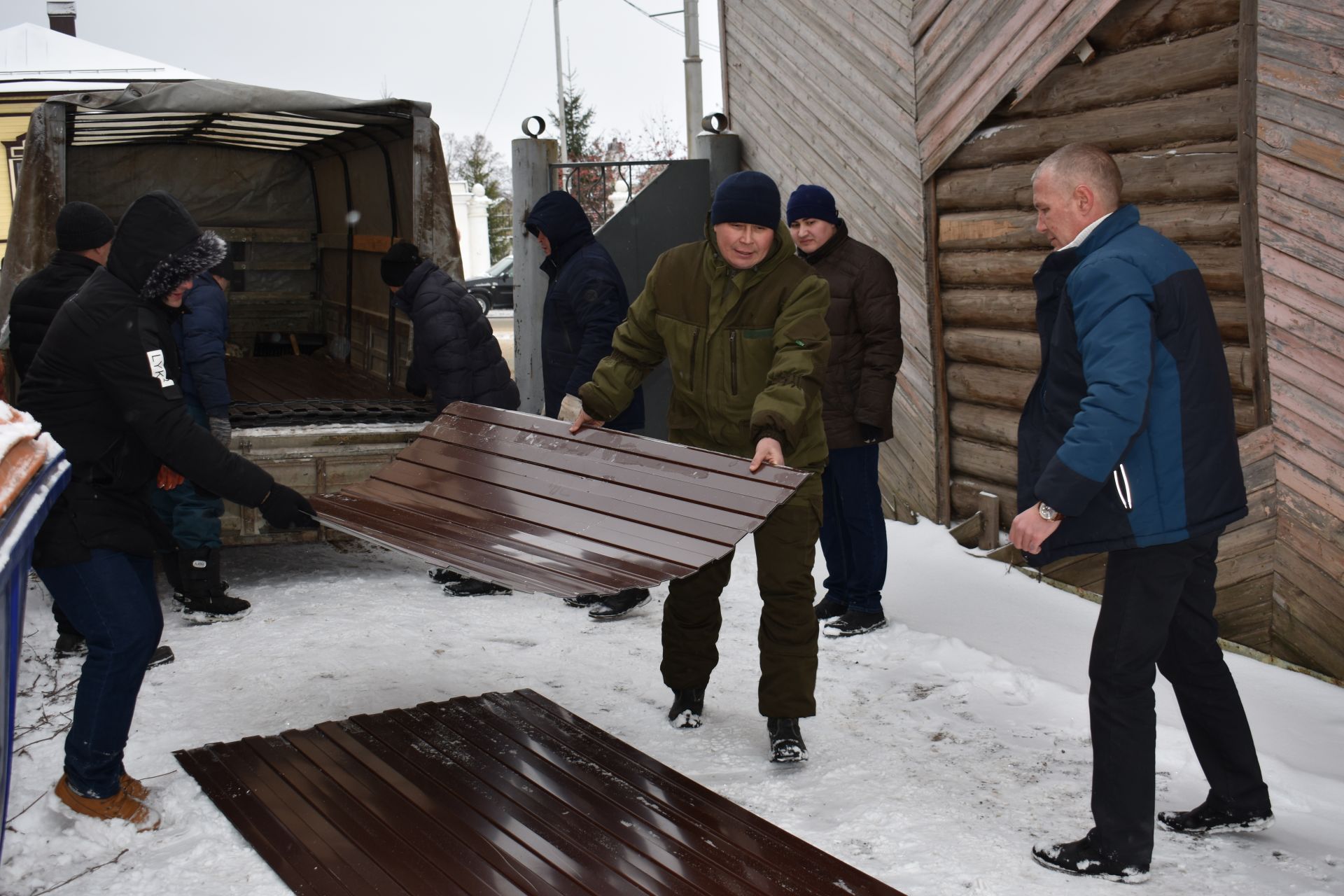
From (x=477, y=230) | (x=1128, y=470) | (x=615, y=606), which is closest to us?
(x=1128, y=470)

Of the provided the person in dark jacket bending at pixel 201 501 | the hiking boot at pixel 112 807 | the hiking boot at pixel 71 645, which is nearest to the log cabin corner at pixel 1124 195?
the person in dark jacket bending at pixel 201 501

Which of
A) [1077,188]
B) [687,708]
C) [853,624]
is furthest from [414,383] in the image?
[1077,188]

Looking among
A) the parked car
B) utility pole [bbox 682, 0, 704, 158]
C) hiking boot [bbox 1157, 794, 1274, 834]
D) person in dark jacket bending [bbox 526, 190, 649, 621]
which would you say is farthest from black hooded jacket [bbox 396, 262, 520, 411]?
the parked car

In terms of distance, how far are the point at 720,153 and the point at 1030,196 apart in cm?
363

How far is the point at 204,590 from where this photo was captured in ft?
20.2

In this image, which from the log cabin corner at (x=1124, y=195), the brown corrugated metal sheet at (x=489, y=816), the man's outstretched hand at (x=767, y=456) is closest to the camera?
the brown corrugated metal sheet at (x=489, y=816)

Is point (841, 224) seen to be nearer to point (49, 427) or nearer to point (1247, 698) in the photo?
point (1247, 698)

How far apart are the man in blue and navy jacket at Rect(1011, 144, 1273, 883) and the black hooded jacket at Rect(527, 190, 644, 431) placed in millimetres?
2962

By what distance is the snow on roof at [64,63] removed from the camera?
23359 millimetres

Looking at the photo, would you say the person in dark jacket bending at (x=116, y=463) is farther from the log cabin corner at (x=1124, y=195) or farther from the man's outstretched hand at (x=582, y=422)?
the log cabin corner at (x=1124, y=195)

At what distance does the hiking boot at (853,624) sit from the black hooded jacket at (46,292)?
3713mm

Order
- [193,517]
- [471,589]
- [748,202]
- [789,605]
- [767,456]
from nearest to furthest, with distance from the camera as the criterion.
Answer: [767,456], [748,202], [789,605], [193,517], [471,589]

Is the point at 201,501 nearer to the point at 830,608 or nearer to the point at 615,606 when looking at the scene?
the point at 615,606

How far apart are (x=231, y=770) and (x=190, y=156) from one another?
7.42 m
